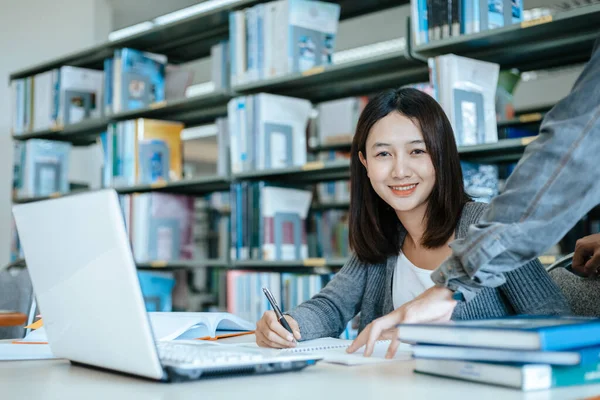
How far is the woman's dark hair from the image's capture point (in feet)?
5.39

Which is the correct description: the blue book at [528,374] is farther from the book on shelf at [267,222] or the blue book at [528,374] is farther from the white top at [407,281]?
the book on shelf at [267,222]

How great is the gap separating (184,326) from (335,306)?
46 cm

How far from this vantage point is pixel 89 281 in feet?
2.85

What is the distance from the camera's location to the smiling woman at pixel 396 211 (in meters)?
1.64

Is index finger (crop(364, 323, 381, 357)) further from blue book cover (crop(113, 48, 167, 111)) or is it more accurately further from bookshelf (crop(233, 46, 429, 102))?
blue book cover (crop(113, 48, 167, 111))

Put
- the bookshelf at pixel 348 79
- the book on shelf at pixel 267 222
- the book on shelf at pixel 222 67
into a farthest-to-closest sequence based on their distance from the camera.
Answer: the book on shelf at pixel 222 67, the book on shelf at pixel 267 222, the bookshelf at pixel 348 79

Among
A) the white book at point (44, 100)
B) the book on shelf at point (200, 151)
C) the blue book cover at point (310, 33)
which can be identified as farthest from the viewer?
the book on shelf at point (200, 151)

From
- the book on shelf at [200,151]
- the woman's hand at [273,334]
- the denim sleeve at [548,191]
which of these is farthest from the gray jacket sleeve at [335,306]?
the book on shelf at [200,151]

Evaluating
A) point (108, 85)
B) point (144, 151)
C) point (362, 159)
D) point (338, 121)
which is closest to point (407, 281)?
point (362, 159)

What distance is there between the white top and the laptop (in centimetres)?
71

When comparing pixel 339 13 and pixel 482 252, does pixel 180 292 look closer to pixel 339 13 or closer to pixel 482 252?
pixel 339 13

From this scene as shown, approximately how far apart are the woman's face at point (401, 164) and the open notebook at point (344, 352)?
486 millimetres

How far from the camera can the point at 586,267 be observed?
138 centimetres

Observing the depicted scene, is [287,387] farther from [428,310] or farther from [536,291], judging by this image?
[536,291]
